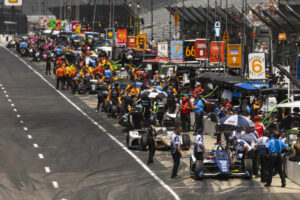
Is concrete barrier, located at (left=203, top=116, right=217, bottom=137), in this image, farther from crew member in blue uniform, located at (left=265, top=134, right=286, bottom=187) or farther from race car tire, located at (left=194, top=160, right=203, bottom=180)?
crew member in blue uniform, located at (left=265, top=134, right=286, bottom=187)

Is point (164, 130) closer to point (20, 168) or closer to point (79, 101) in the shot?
point (20, 168)

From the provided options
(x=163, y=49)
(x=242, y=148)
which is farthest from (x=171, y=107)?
(x=242, y=148)

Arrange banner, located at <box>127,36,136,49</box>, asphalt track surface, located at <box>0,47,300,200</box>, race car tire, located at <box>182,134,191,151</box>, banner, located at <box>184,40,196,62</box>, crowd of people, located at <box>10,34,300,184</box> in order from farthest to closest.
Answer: banner, located at <box>127,36,136,49</box>
banner, located at <box>184,40,196,62</box>
race car tire, located at <box>182,134,191,151</box>
crowd of people, located at <box>10,34,300,184</box>
asphalt track surface, located at <box>0,47,300,200</box>

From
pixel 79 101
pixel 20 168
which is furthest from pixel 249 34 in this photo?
pixel 20 168

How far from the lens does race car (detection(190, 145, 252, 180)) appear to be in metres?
24.2

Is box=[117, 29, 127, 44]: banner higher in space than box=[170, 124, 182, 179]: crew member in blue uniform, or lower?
higher

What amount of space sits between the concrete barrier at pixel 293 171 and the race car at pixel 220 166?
118cm

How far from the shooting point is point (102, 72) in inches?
2013

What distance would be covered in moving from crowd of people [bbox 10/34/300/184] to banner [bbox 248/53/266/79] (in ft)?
2.98

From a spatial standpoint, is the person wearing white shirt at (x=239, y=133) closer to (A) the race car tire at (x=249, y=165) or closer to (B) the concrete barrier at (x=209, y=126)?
(A) the race car tire at (x=249, y=165)

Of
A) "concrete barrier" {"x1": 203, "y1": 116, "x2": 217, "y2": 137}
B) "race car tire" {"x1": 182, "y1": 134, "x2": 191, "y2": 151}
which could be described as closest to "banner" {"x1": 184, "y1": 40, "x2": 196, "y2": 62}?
"concrete barrier" {"x1": 203, "y1": 116, "x2": 217, "y2": 137}

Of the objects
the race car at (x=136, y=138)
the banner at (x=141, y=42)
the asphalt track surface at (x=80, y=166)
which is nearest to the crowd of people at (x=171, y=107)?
the race car at (x=136, y=138)

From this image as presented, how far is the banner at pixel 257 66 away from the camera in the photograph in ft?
107

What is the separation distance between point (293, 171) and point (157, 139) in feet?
23.7
